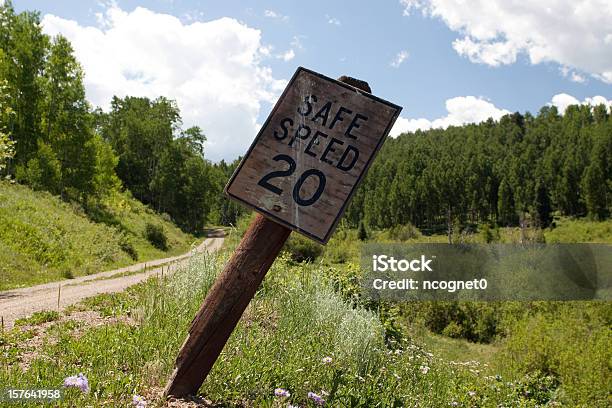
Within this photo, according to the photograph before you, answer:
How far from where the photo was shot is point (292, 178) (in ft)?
9.32

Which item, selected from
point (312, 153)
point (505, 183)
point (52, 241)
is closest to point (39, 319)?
point (312, 153)

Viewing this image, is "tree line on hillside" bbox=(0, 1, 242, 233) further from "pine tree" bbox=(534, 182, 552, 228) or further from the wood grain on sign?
"pine tree" bbox=(534, 182, 552, 228)

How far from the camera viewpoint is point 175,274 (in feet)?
19.3

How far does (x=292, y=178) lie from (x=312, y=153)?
0.64ft

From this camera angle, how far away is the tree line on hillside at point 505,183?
286 feet

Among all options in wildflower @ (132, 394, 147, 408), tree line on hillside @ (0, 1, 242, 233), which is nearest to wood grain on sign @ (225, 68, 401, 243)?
wildflower @ (132, 394, 147, 408)

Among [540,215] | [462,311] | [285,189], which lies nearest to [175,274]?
[285,189]

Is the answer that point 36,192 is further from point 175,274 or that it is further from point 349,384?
point 349,384

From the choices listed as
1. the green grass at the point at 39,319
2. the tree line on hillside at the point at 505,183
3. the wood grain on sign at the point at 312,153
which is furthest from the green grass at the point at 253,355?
the tree line on hillside at the point at 505,183

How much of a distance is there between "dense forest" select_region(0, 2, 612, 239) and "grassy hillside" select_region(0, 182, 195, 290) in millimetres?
2243

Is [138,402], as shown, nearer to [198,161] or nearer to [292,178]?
[292,178]

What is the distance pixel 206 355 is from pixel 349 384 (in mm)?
1366

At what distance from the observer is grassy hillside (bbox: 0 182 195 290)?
46.6 ft

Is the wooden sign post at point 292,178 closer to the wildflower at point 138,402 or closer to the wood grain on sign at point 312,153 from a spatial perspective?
the wood grain on sign at point 312,153
